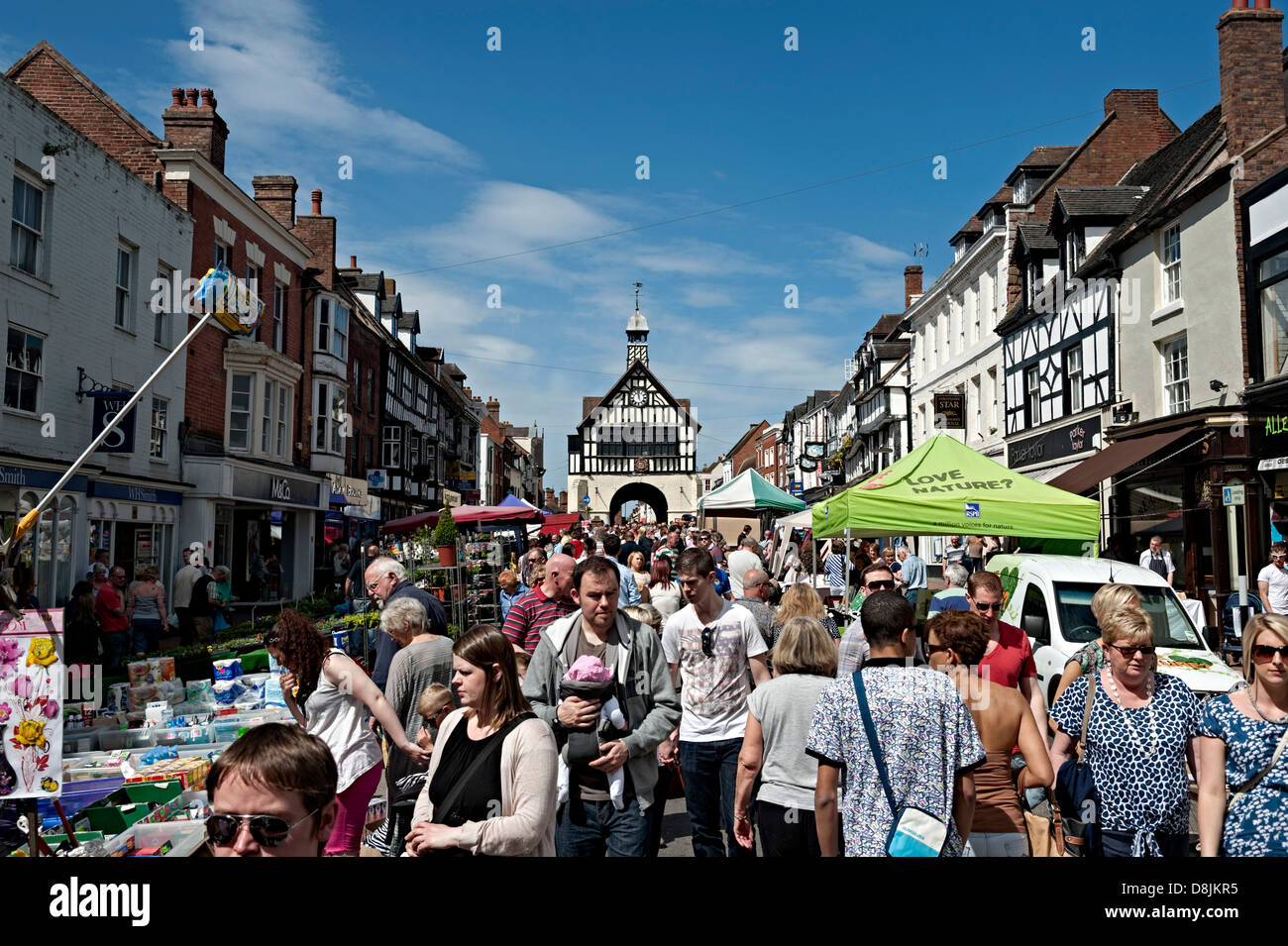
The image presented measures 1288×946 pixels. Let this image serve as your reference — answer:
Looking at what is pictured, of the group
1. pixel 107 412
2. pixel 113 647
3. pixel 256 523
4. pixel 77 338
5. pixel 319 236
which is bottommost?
pixel 113 647

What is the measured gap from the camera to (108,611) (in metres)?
12.6

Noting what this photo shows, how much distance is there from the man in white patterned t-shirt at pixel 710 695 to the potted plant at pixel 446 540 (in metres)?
11.7

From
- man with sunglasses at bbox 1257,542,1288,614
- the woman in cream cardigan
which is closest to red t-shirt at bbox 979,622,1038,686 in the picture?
the woman in cream cardigan

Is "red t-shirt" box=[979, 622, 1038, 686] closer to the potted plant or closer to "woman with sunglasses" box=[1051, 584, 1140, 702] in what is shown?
"woman with sunglasses" box=[1051, 584, 1140, 702]

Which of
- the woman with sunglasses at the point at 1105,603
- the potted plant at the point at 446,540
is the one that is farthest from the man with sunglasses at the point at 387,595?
the potted plant at the point at 446,540

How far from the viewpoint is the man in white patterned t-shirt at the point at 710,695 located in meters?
4.77

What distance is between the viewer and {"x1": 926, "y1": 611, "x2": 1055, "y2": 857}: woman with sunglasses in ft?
12.1

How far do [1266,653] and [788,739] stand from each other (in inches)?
75.2

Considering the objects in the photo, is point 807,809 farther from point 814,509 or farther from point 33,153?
point 33,153

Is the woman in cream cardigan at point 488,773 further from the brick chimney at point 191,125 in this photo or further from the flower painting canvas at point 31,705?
the brick chimney at point 191,125

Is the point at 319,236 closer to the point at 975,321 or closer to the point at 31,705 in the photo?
the point at 975,321

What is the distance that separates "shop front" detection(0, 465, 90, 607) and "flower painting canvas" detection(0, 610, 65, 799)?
1020 centimetres

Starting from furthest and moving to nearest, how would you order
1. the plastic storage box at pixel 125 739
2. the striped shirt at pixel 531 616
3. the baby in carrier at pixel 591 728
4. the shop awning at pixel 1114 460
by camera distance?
the shop awning at pixel 1114 460 → the plastic storage box at pixel 125 739 → the striped shirt at pixel 531 616 → the baby in carrier at pixel 591 728

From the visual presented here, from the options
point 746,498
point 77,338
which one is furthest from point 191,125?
point 746,498
